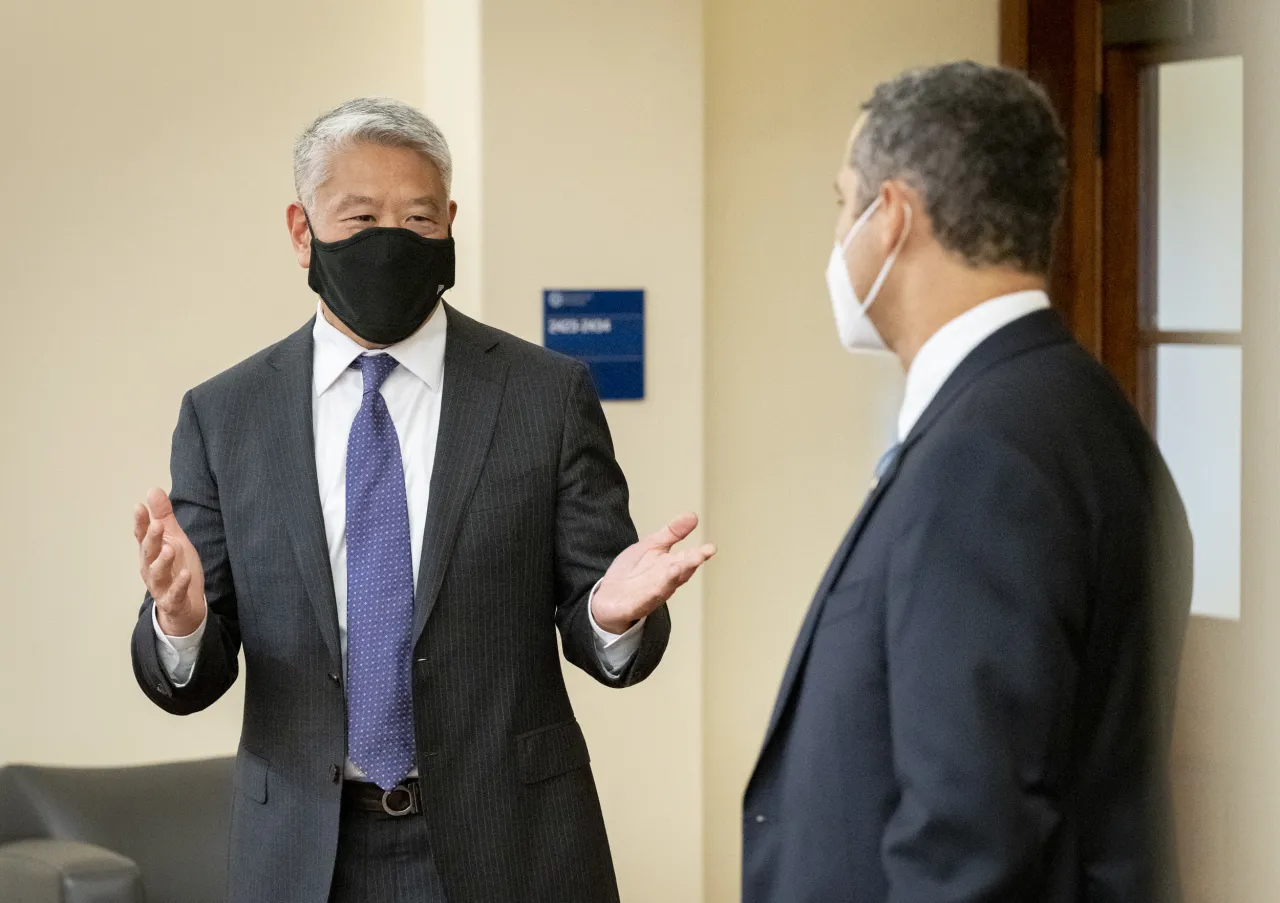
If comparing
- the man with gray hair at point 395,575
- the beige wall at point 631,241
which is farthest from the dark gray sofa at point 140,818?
the man with gray hair at point 395,575

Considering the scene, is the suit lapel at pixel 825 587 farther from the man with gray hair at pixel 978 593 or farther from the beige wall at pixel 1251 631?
the beige wall at pixel 1251 631

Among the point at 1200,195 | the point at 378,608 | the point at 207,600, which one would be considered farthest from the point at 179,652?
the point at 1200,195

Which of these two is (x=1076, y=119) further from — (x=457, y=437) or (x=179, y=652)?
(x=179, y=652)

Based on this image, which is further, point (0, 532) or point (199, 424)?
point (0, 532)

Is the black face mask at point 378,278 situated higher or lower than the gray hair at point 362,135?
lower

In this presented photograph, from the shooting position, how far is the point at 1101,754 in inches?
52.9

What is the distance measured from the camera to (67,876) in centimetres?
290

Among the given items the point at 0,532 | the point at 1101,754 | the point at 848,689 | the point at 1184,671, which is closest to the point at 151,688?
the point at 848,689

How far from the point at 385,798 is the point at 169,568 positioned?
0.42 meters

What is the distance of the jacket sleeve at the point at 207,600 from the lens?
201 centimetres

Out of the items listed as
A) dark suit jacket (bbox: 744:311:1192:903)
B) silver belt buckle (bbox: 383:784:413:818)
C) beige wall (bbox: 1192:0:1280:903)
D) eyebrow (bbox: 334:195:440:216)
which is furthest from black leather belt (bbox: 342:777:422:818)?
beige wall (bbox: 1192:0:1280:903)

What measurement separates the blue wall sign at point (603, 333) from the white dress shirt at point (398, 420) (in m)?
→ 1.29

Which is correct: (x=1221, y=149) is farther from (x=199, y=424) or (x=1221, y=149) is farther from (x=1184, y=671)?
(x=199, y=424)

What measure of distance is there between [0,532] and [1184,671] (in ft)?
9.04
